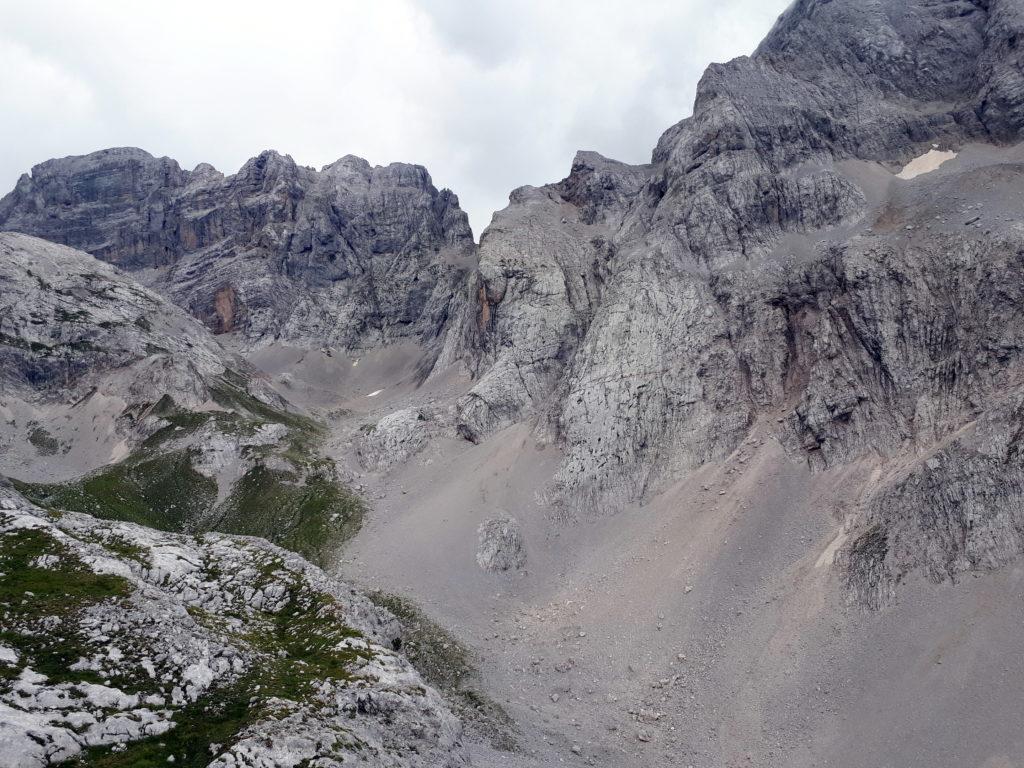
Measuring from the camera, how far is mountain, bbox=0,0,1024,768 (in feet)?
139

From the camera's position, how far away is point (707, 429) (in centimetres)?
6788

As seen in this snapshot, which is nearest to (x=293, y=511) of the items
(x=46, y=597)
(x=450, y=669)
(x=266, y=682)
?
(x=450, y=669)

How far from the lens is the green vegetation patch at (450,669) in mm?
40500

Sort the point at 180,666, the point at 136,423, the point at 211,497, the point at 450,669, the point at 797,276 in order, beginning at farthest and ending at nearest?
the point at 136,423 → the point at 211,497 → the point at 797,276 → the point at 450,669 → the point at 180,666

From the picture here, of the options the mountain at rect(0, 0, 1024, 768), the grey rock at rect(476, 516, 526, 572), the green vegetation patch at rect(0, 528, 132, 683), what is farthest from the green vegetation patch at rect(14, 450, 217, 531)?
the green vegetation patch at rect(0, 528, 132, 683)

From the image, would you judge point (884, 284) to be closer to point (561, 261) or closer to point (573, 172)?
point (561, 261)

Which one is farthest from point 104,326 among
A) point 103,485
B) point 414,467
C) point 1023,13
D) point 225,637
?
point 1023,13

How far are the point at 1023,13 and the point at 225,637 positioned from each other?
11023cm

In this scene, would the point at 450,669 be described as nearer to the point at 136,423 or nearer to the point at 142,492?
the point at 142,492

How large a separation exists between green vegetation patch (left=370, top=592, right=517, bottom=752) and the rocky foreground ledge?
6.28 m

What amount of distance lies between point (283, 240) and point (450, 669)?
149 metres

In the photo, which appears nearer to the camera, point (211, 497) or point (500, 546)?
point (500, 546)

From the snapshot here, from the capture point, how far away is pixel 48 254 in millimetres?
108188

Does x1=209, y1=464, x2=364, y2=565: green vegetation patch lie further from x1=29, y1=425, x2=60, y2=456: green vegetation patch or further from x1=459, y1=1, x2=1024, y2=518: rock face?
x1=29, y1=425, x2=60, y2=456: green vegetation patch
